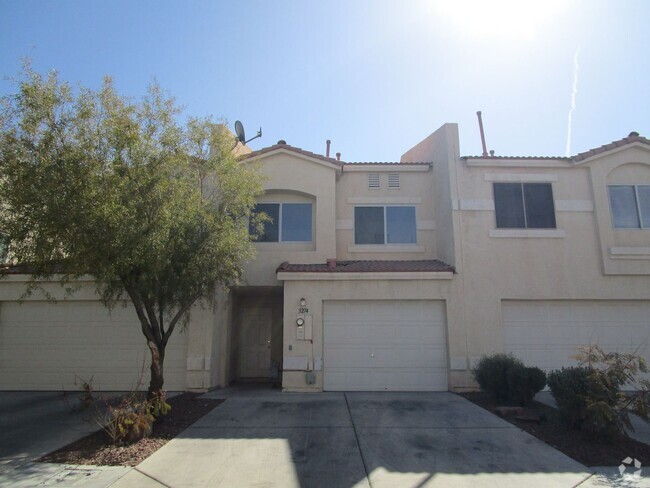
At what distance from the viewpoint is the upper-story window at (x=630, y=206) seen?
12289mm

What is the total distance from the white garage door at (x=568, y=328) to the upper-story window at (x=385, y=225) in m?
3.59

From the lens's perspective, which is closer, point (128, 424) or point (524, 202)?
point (128, 424)

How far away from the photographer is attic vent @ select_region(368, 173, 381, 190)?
13.7 m

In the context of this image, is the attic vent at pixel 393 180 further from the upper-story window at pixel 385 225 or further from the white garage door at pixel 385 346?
the white garage door at pixel 385 346

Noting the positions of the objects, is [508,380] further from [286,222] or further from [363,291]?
[286,222]

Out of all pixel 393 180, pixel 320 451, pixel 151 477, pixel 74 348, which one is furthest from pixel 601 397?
pixel 74 348

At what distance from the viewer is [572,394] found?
724 centimetres

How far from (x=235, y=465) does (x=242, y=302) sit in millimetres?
8634

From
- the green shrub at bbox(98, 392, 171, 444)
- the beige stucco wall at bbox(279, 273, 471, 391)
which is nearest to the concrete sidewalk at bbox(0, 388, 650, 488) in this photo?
the green shrub at bbox(98, 392, 171, 444)

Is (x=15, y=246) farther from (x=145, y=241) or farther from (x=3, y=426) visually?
(x=3, y=426)

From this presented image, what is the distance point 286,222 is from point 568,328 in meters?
8.60

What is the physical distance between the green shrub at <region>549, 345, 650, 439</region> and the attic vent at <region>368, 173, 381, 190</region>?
7.76 metres

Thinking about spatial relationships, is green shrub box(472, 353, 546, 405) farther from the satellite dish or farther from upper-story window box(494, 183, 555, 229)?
the satellite dish

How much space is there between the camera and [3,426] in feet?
26.1
